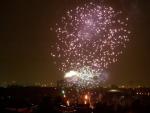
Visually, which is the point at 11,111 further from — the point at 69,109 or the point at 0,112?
the point at 69,109

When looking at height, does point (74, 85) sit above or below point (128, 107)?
above

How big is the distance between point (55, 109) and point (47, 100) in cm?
688

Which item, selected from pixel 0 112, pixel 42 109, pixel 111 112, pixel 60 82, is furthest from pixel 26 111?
pixel 60 82

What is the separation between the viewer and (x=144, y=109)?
85.8 metres

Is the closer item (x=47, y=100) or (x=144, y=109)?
(x=47, y=100)

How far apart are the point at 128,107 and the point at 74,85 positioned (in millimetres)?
103506

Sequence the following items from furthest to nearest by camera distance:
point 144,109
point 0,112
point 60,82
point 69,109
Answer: point 60,82
point 144,109
point 69,109
point 0,112

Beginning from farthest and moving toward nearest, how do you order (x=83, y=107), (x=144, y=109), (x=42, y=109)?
(x=144, y=109), (x=83, y=107), (x=42, y=109)

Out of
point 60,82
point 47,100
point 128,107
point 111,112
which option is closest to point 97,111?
point 111,112

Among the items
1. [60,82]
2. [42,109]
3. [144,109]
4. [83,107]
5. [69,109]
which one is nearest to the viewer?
[42,109]

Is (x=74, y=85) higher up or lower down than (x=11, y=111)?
higher up

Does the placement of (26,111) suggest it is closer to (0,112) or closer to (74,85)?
(0,112)

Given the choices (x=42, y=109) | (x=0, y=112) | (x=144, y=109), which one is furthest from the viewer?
(x=144, y=109)

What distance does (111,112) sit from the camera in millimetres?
77438
